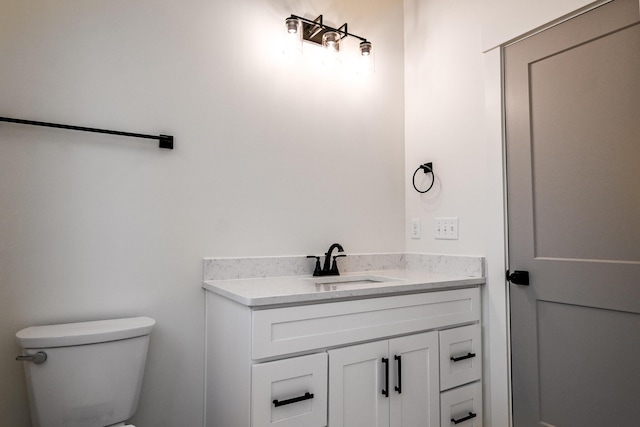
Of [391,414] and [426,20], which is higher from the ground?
[426,20]

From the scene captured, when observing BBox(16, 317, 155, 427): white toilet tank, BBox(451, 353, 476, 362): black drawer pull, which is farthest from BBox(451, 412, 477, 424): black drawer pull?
BBox(16, 317, 155, 427): white toilet tank

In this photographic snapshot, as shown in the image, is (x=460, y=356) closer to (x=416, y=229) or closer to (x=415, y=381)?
(x=415, y=381)

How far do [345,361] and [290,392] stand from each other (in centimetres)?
22

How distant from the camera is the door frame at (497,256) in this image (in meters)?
1.62

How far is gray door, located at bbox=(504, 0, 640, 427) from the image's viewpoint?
128 centimetres

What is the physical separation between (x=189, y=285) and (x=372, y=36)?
5.50 feet

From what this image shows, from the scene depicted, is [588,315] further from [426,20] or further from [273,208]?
[426,20]

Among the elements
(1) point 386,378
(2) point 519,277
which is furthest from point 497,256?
(1) point 386,378

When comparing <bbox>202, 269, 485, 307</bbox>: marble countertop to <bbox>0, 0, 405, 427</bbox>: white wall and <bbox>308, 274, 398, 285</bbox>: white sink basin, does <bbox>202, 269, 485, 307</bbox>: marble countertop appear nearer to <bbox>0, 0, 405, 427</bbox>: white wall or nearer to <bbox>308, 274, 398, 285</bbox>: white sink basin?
<bbox>308, 274, 398, 285</bbox>: white sink basin

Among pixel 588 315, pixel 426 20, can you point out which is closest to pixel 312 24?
pixel 426 20

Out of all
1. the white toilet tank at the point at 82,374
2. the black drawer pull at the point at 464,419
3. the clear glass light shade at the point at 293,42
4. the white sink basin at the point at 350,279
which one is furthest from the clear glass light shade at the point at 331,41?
the black drawer pull at the point at 464,419

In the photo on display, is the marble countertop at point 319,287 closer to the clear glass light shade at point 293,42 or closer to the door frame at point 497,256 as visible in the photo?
the door frame at point 497,256

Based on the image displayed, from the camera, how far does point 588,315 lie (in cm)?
137

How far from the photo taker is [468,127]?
1.83m
